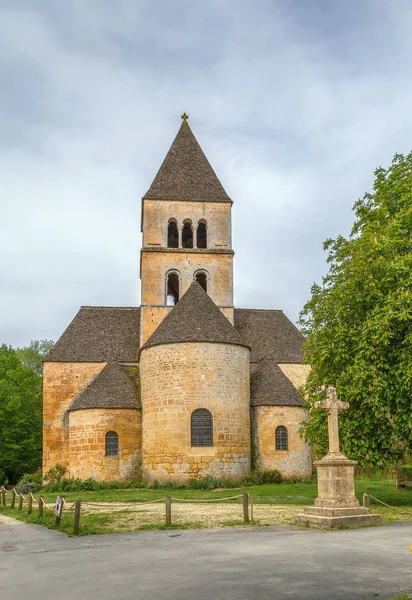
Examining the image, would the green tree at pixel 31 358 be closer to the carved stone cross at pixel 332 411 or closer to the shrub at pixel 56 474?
the shrub at pixel 56 474

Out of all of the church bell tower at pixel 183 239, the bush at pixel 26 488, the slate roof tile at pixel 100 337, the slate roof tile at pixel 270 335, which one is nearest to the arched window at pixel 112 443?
the bush at pixel 26 488

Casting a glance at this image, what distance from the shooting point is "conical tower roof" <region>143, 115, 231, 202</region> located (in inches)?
1496

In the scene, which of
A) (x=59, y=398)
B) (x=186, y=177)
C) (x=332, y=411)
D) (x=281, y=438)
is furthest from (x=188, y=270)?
(x=332, y=411)

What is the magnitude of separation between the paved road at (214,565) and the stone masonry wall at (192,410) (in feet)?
48.9

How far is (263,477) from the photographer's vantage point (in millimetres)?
29734

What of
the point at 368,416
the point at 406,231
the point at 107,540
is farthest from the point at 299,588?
the point at 406,231

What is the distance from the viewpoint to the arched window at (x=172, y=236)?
125 ft

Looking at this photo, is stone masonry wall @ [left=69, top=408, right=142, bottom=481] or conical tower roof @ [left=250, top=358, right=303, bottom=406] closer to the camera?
stone masonry wall @ [left=69, top=408, right=142, bottom=481]

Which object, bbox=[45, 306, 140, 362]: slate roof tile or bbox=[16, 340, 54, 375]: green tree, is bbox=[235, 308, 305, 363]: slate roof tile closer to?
bbox=[45, 306, 140, 362]: slate roof tile

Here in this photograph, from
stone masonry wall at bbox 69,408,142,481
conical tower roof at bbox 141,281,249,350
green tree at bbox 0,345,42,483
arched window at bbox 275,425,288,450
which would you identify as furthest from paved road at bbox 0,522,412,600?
green tree at bbox 0,345,42,483

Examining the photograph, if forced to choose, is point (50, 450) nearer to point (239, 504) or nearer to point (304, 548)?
point (239, 504)

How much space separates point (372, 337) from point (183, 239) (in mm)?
21439

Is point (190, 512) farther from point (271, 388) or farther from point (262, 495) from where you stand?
point (271, 388)

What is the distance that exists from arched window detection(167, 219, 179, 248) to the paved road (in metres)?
25.9
